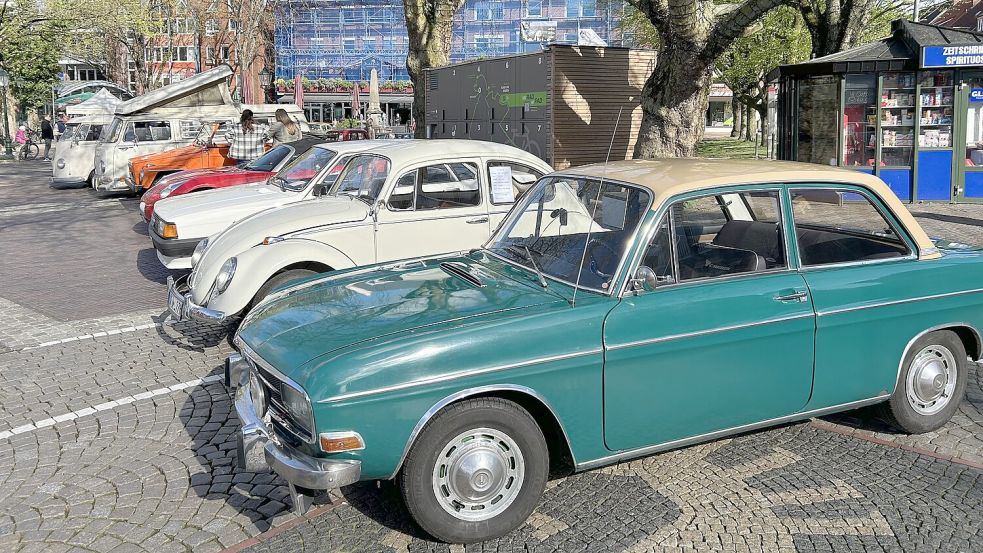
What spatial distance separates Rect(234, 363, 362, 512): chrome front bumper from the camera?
3.57m

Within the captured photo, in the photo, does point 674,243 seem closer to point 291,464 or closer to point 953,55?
point 291,464

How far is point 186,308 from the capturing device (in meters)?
6.73

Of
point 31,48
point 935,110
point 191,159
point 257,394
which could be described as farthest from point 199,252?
point 31,48

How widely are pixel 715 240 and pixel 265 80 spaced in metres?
66.7

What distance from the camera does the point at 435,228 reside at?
7.54m

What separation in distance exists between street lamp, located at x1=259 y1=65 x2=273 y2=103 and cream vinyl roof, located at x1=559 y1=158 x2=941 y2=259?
2534 inches

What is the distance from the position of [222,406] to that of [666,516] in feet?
10.1

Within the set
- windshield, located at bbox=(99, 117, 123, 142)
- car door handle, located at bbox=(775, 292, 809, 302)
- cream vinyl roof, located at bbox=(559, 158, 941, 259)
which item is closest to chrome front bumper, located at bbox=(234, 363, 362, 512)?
cream vinyl roof, located at bbox=(559, 158, 941, 259)

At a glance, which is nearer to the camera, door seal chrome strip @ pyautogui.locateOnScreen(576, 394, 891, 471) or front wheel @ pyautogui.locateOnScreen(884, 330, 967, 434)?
door seal chrome strip @ pyautogui.locateOnScreen(576, 394, 891, 471)

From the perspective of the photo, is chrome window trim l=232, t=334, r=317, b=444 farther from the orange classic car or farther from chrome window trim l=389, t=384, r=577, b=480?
the orange classic car

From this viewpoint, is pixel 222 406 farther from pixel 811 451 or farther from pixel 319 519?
pixel 811 451

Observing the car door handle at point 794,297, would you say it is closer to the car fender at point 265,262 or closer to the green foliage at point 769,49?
the car fender at point 265,262

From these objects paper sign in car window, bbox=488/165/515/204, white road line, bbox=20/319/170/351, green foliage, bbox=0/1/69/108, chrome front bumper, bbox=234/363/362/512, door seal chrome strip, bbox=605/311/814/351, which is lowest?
white road line, bbox=20/319/170/351

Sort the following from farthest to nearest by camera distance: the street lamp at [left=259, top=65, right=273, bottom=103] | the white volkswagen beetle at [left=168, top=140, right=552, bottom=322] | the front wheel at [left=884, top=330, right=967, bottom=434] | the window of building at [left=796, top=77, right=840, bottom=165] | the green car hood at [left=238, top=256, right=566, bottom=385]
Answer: the street lamp at [left=259, top=65, right=273, bottom=103] < the window of building at [left=796, top=77, right=840, bottom=165] < the white volkswagen beetle at [left=168, top=140, right=552, bottom=322] < the front wheel at [left=884, top=330, right=967, bottom=434] < the green car hood at [left=238, top=256, right=566, bottom=385]
